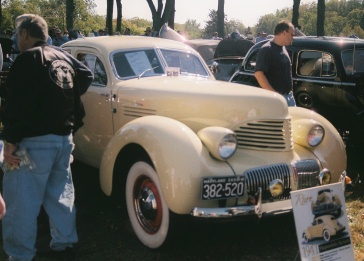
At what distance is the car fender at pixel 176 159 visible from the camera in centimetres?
330

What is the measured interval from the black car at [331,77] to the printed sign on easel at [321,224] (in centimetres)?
322

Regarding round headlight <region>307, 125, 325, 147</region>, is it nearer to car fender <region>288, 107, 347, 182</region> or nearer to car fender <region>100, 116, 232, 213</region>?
car fender <region>288, 107, 347, 182</region>

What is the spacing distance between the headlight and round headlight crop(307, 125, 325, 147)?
906mm

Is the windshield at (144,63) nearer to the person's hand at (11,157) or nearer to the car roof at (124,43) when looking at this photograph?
the car roof at (124,43)

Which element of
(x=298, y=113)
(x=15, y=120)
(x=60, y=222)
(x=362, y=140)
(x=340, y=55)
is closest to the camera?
(x=15, y=120)

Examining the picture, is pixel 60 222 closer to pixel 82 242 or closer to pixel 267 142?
pixel 82 242

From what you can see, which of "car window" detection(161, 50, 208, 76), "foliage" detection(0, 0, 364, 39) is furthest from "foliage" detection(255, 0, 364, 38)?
"car window" detection(161, 50, 208, 76)

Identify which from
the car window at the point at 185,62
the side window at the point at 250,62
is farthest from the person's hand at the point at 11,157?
the side window at the point at 250,62

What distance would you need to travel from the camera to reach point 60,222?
349cm

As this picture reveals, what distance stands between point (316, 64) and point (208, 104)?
3.56 metres

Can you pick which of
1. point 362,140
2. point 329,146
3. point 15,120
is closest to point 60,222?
point 15,120

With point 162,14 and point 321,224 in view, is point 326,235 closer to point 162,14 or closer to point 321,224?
point 321,224

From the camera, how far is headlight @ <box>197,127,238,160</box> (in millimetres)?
3484

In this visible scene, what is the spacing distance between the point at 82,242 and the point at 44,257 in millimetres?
410
